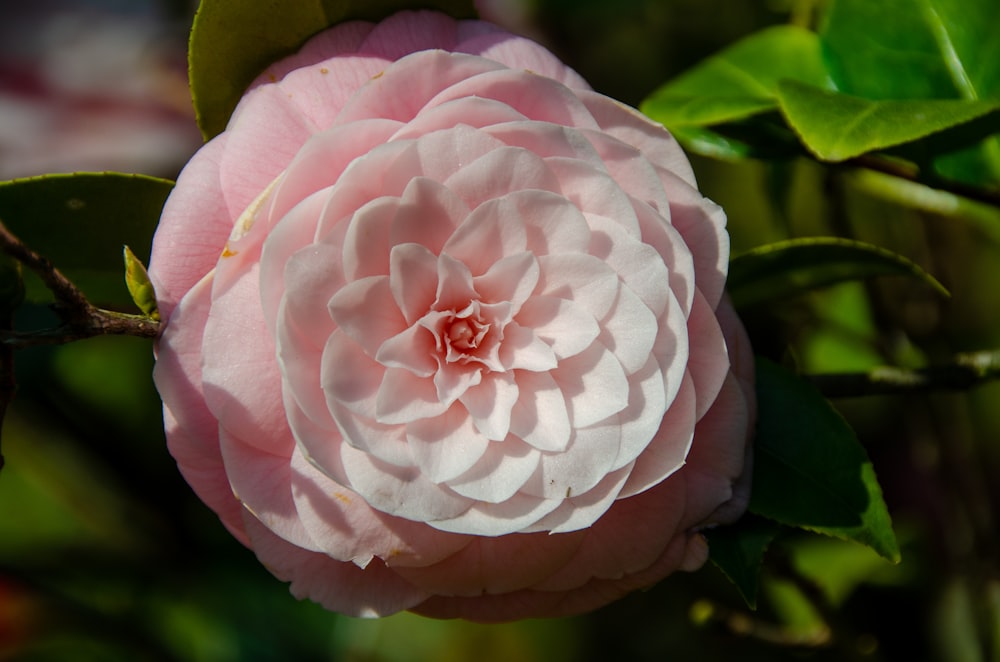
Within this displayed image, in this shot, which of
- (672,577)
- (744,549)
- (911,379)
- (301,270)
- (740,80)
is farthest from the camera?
(672,577)

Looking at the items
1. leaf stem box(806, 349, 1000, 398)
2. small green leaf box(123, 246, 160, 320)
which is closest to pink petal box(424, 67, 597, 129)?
small green leaf box(123, 246, 160, 320)

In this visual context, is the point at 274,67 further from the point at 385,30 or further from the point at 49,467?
the point at 49,467

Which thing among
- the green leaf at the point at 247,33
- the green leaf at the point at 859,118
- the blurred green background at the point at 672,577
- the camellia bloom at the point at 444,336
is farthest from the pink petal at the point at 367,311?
the blurred green background at the point at 672,577

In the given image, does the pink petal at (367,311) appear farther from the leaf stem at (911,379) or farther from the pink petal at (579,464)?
the leaf stem at (911,379)

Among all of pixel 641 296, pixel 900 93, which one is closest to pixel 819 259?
pixel 900 93

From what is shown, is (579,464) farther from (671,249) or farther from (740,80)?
(740,80)

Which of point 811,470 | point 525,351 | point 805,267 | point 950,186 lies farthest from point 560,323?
point 950,186
